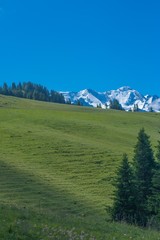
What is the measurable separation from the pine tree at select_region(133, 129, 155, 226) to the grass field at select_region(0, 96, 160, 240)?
292 centimetres

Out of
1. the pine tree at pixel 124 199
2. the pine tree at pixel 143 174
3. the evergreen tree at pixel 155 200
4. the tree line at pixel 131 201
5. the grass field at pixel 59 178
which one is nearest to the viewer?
the grass field at pixel 59 178

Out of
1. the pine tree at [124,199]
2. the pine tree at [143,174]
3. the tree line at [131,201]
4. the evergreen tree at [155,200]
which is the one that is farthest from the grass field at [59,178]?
the evergreen tree at [155,200]

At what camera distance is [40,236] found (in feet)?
40.5

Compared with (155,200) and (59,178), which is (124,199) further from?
(59,178)

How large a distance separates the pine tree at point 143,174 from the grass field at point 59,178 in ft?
9.56

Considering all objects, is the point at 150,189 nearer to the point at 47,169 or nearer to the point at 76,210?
the point at 76,210

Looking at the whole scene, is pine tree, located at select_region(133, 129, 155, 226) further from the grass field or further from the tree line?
the grass field

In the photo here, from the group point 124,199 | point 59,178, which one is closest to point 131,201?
point 124,199

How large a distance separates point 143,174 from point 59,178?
12.0 metres

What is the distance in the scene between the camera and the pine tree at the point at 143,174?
95.3 ft

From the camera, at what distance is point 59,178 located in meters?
42.6

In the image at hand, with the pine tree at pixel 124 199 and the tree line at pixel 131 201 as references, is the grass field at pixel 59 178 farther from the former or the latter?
the tree line at pixel 131 201

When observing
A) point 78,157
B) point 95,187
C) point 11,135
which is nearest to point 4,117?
point 11,135

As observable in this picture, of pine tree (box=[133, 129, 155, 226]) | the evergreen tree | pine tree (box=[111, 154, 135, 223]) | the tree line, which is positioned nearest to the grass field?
pine tree (box=[111, 154, 135, 223])
